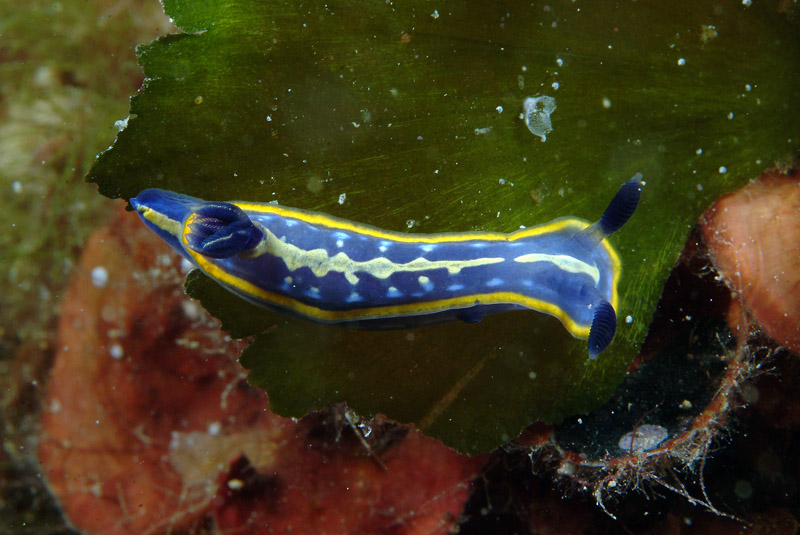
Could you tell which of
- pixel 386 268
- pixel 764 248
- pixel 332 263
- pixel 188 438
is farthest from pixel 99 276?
pixel 764 248

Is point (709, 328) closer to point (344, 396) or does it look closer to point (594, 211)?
point (594, 211)

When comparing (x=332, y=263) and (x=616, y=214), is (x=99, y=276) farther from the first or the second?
(x=616, y=214)

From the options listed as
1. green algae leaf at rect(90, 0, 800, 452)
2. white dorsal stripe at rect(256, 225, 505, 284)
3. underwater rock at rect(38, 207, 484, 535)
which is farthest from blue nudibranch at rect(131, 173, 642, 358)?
underwater rock at rect(38, 207, 484, 535)

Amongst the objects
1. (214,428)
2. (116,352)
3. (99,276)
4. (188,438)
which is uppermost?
(99,276)

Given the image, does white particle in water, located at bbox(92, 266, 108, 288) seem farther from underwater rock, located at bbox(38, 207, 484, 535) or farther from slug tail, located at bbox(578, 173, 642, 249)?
slug tail, located at bbox(578, 173, 642, 249)

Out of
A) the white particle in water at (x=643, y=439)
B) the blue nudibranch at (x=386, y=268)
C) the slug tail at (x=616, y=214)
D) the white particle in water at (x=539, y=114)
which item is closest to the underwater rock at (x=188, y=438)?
the white particle in water at (x=643, y=439)

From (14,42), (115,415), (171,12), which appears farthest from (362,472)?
(14,42)
